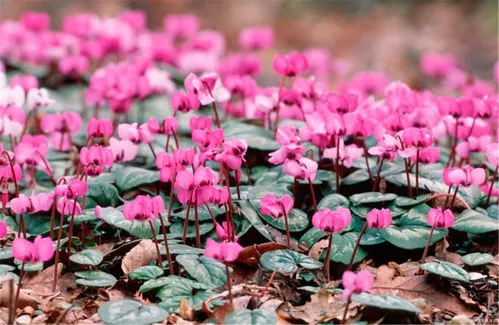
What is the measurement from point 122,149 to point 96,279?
1.84 feet

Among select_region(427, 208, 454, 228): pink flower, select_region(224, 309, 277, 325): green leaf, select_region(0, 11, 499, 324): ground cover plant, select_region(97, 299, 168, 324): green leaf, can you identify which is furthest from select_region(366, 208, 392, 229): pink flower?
select_region(97, 299, 168, 324): green leaf

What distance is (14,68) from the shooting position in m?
4.91

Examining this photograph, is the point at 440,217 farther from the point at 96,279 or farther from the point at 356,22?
the point at 356,22

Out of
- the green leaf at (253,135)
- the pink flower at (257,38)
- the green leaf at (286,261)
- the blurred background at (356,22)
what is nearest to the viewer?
the green leaf at (286,261)

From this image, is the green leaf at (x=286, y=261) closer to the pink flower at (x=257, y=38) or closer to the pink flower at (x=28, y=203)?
the pink flower at (x=28, y=203)

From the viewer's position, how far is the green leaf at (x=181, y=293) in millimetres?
2203

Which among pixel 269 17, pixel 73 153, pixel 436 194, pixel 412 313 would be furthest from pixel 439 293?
pixel 269 17

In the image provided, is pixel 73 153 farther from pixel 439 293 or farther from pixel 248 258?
pixel 439 293

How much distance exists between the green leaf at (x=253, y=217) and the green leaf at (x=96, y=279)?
0.50 m

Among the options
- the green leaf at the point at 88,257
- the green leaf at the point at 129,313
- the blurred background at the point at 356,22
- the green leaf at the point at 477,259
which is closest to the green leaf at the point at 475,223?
the green leaf at the point at 477,259

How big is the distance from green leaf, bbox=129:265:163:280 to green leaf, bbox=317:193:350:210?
25.1 inches

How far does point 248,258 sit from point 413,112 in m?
0.94

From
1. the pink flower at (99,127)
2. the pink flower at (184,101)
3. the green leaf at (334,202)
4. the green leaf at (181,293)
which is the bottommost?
the green leaf at (181,293)

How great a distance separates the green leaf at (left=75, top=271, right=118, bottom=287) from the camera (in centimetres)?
228
